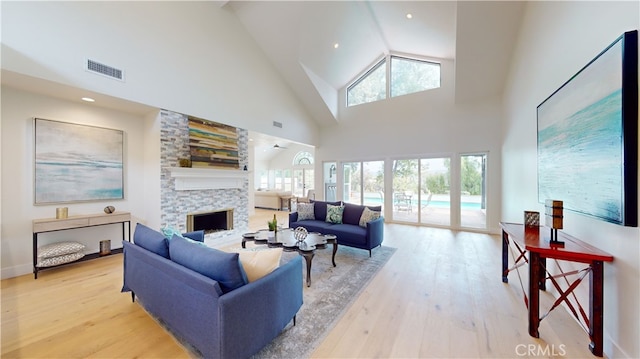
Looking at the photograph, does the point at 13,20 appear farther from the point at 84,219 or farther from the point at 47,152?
the point at 84,219

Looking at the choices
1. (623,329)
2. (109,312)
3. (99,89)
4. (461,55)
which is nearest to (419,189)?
(461,55)

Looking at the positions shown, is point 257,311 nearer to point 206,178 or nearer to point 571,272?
point 571,272

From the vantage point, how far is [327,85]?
24.7 feet

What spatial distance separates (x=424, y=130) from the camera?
21.9 feet

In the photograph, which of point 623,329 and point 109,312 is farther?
point 109,312

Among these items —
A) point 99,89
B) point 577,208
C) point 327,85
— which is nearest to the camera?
point 577,208

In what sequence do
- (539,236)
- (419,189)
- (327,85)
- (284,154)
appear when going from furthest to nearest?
(284,154)
(327,85)
(419,189)
(539,236)

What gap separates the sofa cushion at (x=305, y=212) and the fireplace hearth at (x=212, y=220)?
5.60 ft

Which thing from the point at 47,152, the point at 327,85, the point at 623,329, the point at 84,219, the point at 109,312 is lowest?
the point at 109,312

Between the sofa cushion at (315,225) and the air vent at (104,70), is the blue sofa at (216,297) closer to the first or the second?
the sofa cushion at (315,225)

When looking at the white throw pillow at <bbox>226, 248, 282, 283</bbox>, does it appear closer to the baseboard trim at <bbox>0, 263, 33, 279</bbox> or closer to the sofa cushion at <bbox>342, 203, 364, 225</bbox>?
the sofa cushion at <bbox>342, 203, 364, 225</bbox>

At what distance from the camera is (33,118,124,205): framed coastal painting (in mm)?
3383

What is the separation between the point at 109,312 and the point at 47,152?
284cm

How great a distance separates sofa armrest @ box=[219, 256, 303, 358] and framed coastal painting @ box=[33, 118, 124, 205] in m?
4.02
